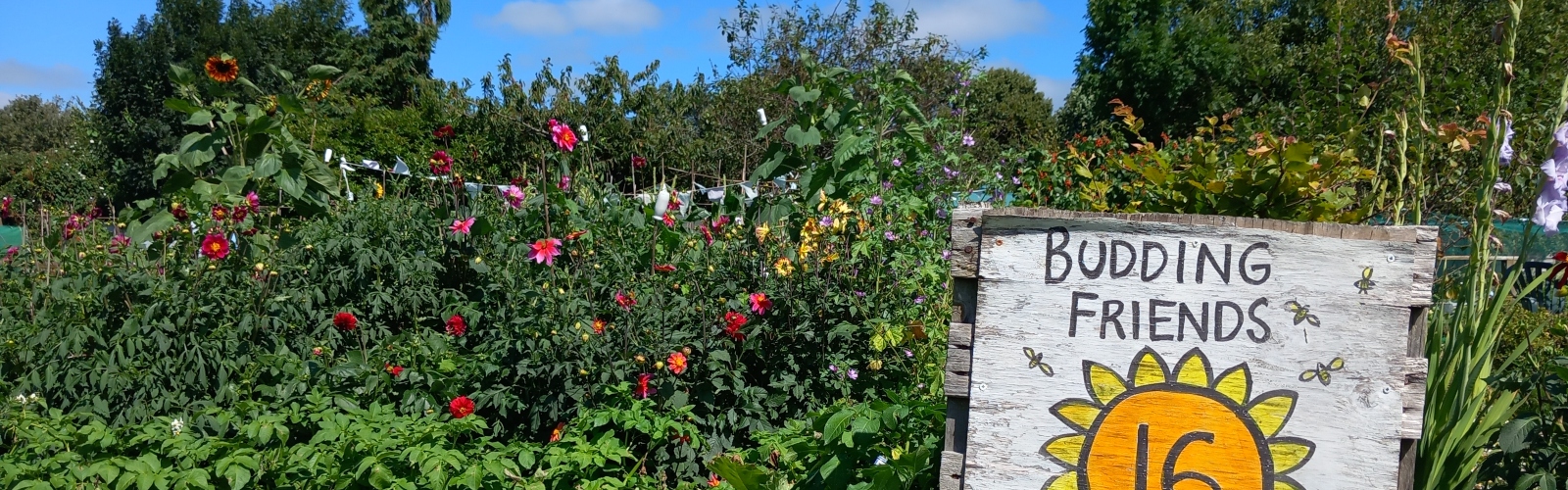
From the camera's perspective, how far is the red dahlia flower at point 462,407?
8.78ft

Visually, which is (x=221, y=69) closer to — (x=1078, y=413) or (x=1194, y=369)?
(x=1078, y=413)

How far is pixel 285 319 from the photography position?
3178 mm

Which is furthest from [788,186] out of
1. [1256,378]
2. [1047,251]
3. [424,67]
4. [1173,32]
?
[424,67]

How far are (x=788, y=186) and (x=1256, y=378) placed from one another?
6.63 ft

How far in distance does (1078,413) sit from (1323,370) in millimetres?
433

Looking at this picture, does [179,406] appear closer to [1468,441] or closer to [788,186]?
[788,186]

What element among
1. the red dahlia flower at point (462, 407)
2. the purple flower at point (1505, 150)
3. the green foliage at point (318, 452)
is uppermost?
the purple flower at point (1505, 150)

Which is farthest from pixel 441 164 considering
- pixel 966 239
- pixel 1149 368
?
pixel 1149 368

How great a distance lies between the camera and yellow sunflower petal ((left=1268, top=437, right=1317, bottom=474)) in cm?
176

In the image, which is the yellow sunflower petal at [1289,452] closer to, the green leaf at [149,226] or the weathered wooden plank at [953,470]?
the weathered wooden plank at [953,470]

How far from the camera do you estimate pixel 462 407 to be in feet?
8.80

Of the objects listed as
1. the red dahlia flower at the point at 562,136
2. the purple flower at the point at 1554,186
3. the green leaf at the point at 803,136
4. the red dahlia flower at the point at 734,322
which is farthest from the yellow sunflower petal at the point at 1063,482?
the red dahlia flower at the point at 562,136

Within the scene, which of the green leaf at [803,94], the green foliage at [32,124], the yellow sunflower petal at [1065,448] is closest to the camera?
the yellow sunflower petal at [1065,448]

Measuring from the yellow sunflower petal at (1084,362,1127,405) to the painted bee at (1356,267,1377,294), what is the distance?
17.2 inches
